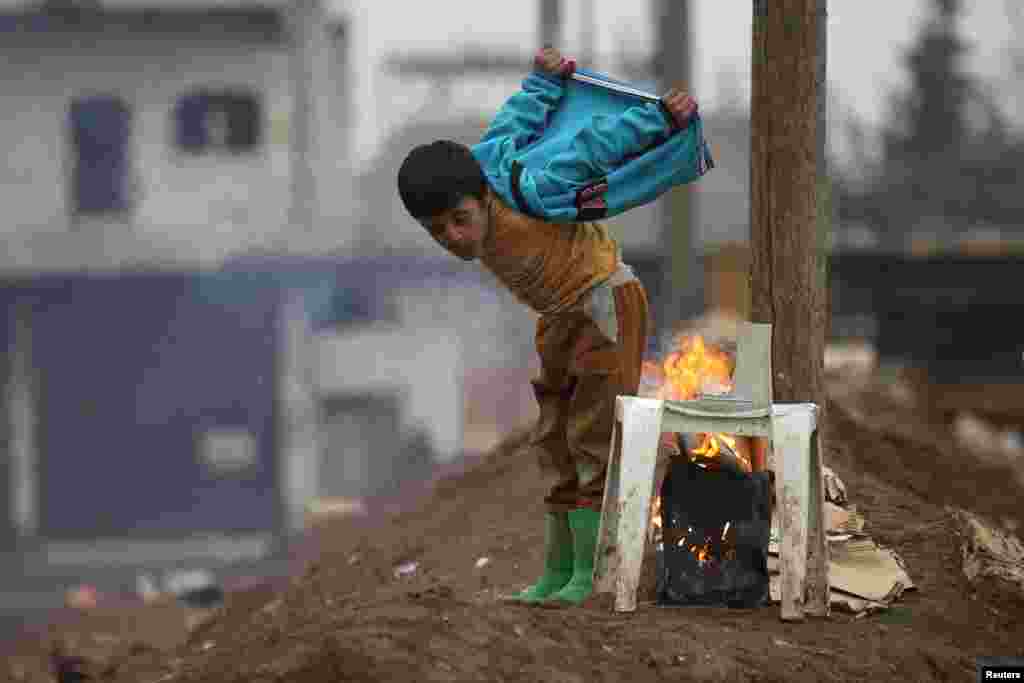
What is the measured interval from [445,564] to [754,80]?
2.53 m

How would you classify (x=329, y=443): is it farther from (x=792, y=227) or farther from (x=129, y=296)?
(x=792, y=227)

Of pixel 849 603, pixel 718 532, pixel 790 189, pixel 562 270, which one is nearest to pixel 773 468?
pixel 718 532

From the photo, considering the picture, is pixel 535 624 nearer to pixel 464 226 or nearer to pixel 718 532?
pixel 718 532

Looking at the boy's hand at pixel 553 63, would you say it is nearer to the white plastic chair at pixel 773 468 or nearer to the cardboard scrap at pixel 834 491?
the white plastic chair at pixel 773 468

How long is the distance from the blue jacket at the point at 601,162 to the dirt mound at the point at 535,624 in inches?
54.0

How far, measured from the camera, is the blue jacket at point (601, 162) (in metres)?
6.05

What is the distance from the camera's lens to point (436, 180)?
19.4 ft

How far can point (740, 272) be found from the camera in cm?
2397

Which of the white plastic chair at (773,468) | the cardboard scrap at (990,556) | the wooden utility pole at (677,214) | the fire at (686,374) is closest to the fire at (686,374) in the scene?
the fire at (686,374)

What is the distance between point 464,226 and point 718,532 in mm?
1388

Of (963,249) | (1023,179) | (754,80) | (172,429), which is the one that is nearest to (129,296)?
(172,429)

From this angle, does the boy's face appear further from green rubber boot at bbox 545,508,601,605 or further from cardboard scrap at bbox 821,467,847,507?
cardboard scrap at bbox 821,467,847,507

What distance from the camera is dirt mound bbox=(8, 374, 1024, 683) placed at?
5.12m

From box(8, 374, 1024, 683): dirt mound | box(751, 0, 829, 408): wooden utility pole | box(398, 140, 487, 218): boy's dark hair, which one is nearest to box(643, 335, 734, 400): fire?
box(751, 0, 829, 408): wooden utility pole
